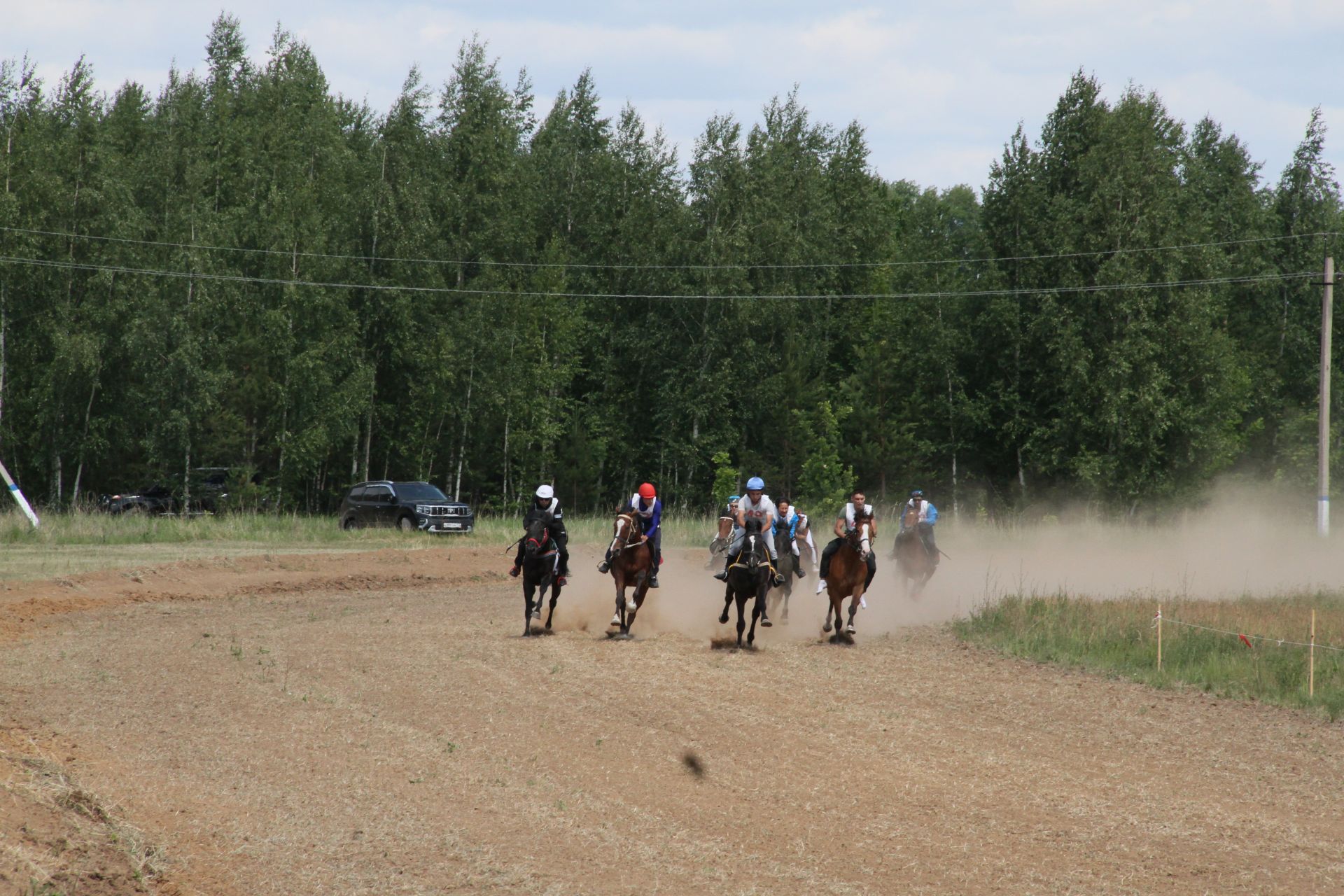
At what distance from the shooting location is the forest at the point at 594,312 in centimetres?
4731

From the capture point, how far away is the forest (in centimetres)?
4731

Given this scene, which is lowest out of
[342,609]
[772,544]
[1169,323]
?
[342,609]

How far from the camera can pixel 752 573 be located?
1930 cm

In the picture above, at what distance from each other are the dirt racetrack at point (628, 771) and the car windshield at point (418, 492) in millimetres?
22029

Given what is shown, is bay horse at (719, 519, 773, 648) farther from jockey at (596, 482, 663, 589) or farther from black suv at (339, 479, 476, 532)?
black suv at (339, 479, 476, 532)

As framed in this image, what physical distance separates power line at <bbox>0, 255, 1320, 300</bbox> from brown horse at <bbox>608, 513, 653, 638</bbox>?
94.1ft

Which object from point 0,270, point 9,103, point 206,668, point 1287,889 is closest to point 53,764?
point 206,668

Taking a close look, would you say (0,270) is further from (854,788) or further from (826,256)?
(854,788)

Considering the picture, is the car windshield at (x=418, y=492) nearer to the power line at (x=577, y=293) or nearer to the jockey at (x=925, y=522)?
the power line at (x=577, y=293)

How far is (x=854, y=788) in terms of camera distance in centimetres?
1116

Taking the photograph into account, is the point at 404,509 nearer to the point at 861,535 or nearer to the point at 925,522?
the point at 925,522

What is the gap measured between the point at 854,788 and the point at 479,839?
3.30 meters

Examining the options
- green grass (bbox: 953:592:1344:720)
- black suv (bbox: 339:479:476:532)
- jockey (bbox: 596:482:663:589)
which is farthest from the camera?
black suv (bbox: 339:479:476:532)

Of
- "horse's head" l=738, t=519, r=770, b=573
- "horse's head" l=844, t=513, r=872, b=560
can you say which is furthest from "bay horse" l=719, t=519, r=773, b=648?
"horse's head" l=844, t=513, r=872, b=560
